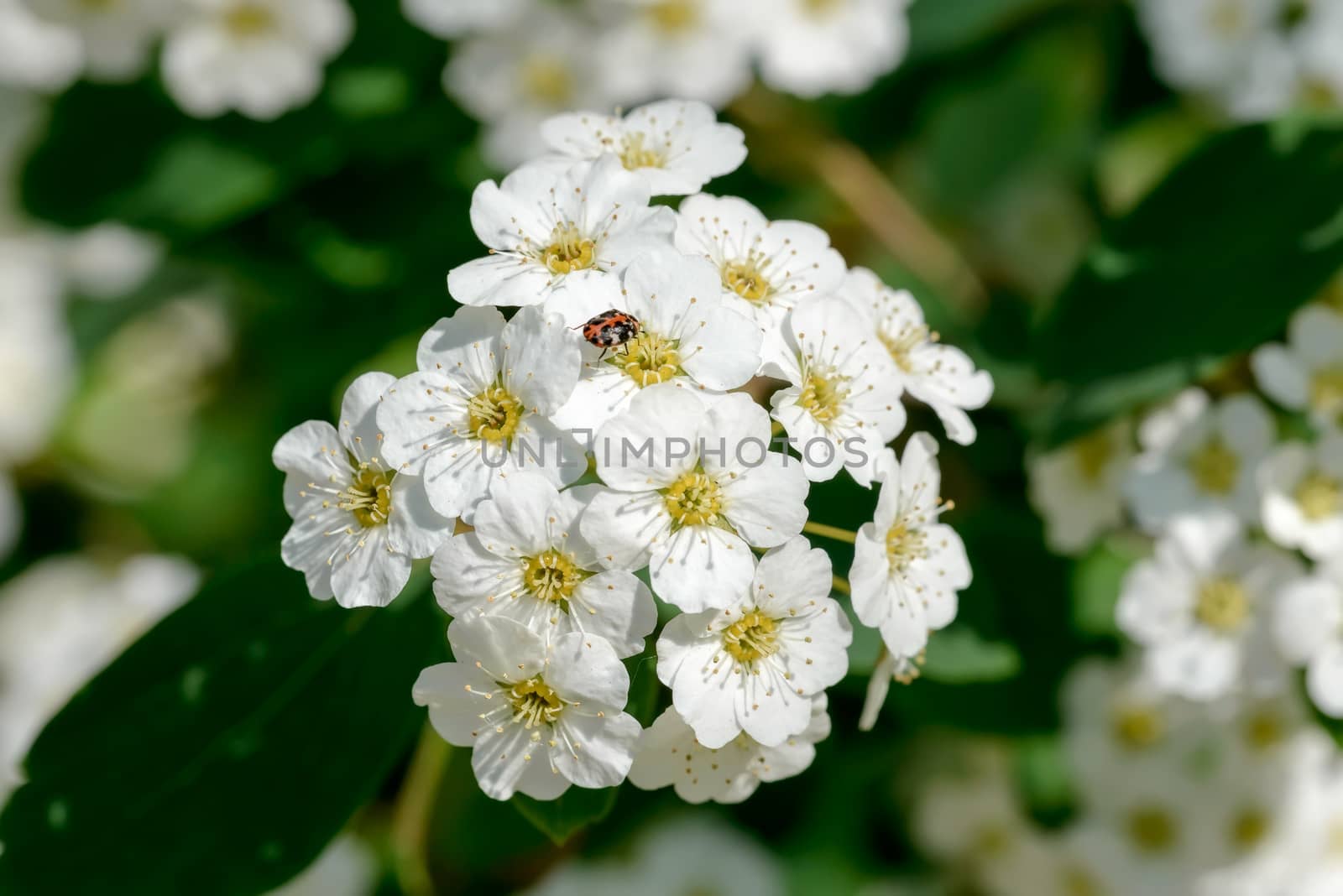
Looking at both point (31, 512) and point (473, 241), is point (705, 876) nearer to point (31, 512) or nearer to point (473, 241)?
point (473, 241)

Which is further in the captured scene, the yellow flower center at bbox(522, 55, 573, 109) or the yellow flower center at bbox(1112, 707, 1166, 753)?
the yellow flower center at bbox(522, 55, 573, 109)

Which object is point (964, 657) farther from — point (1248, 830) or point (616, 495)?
point (1248, 830)

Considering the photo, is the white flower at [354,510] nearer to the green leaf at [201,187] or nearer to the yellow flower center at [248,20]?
the green leaf at [201,187]

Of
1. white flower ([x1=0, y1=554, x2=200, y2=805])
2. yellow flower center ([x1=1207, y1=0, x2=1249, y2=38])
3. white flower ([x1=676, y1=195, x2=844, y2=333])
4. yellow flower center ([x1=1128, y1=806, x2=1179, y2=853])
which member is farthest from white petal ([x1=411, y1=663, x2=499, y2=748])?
yellow flower center ([x1=1207, y1=0, x2=1249, y2=38])

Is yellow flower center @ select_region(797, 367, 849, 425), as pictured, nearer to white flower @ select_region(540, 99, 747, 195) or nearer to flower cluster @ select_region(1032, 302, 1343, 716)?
white flower @ select_region(540, 99, 747, 195)

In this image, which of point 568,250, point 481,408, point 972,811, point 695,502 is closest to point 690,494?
point 695,502

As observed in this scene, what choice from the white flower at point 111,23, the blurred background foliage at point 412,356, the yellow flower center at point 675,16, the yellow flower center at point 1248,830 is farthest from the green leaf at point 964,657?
the white flower at point 111,23
